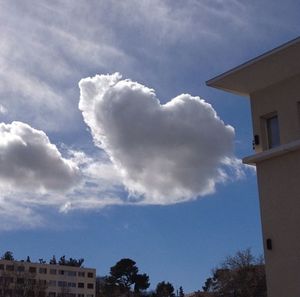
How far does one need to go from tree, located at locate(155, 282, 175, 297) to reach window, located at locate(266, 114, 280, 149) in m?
80.9

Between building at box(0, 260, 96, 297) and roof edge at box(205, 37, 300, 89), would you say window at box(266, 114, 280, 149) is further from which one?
building at box(0, 260, 96, 297)

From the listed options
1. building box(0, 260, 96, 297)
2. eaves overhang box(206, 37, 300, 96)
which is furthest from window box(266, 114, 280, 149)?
building box(0, 260, 96, 297)

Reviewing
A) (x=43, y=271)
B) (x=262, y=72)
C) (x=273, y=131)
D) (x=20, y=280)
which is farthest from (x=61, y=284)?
(x=262, y=72)

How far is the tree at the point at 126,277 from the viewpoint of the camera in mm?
96125

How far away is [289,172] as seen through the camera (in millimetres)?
14836

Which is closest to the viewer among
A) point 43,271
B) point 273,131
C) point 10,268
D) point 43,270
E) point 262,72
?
point 262,72

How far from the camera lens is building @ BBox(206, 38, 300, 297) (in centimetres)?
1435

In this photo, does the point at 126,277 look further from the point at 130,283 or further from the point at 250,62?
the point at 250,62

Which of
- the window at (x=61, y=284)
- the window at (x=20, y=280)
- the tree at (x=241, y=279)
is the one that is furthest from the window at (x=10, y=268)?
the tree at (x=241, y=279)

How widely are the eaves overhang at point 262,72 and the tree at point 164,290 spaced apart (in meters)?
80.9

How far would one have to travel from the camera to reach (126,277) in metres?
97.2

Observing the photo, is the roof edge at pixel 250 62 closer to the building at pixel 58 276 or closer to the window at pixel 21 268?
the building at pixel 58 276

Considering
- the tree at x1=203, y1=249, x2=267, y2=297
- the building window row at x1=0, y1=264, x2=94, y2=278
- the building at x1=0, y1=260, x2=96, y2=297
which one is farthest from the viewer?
the building window row at x1=0, y1=264, x2=94, y2=278

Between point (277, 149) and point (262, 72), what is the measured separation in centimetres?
195
